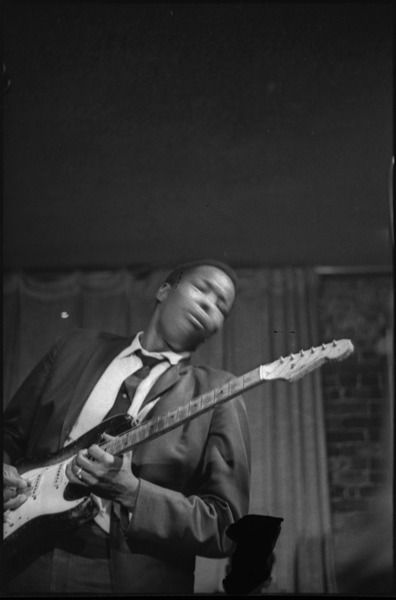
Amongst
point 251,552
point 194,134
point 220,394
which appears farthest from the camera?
point 194,134

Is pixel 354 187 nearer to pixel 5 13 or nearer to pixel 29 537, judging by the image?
pixel 5 13

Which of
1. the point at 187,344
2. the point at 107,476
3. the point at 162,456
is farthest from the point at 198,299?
the point at 107,476

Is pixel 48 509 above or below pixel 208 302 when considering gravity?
below

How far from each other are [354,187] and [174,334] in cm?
83

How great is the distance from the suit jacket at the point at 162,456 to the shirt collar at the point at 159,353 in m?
0.02

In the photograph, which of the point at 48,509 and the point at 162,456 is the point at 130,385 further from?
the point at 48,509

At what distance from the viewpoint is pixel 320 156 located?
2938 millimetres

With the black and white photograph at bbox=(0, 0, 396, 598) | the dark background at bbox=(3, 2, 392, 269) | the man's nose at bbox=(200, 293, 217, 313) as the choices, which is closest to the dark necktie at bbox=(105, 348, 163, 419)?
the black and white photograph at bbox=(0, 0, 396, 598)

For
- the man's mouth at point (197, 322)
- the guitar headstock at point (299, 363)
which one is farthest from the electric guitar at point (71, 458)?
the man's mouth at point (197, 322)

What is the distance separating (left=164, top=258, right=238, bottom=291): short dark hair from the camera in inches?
112

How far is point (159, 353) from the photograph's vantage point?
2801mm

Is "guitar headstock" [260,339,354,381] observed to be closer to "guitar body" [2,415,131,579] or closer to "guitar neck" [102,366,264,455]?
"guitar neck" [102,366,264,455]

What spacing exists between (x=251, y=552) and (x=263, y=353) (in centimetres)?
64

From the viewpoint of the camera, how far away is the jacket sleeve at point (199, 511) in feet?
8.52
